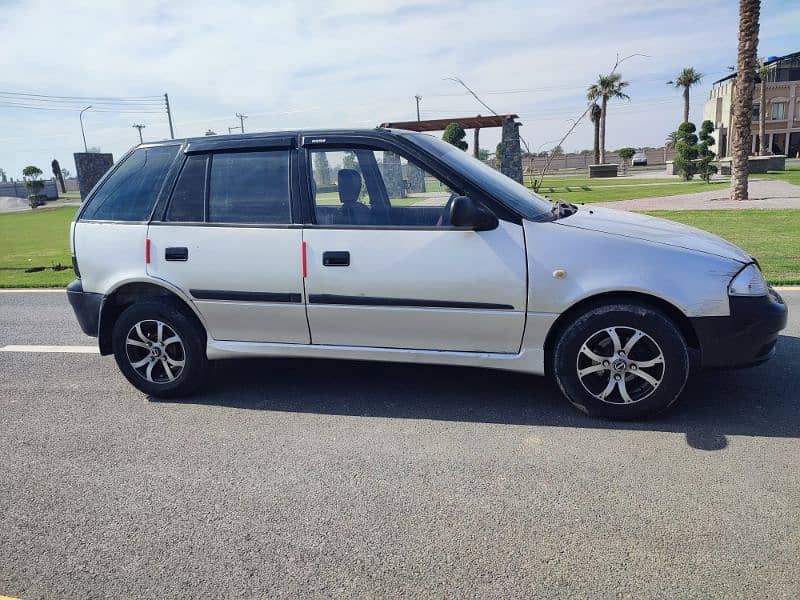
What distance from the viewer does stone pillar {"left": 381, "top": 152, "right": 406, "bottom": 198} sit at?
4.13 meters

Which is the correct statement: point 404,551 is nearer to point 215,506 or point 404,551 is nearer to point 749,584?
point 215,506

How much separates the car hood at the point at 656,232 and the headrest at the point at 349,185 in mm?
1359

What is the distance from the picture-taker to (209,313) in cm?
435

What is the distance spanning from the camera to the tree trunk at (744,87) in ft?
56.0

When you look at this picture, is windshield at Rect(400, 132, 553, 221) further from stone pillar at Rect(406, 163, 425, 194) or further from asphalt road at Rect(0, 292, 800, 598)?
asphalt road at Rect(0, 292, 800, 598)

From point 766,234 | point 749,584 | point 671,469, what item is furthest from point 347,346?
point 766,234

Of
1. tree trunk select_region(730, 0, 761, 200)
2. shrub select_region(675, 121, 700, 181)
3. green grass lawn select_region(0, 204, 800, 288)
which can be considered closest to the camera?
green grass lawn select_region(0, 204, 800, 288)

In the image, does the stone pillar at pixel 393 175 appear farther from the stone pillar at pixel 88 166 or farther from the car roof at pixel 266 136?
the stone pillar at pixel 88 166

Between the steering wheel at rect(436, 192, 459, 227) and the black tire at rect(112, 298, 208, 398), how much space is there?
1.95 m

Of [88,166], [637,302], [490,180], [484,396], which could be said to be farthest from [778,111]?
[484,396]

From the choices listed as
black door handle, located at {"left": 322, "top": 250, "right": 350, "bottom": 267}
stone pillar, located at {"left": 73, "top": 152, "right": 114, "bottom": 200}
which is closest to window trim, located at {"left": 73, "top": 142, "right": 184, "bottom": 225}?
black door handle, located at {"left": 322, "top": 250, "right": 350, "bottom": 267}

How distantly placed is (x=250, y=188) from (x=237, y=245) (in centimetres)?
42

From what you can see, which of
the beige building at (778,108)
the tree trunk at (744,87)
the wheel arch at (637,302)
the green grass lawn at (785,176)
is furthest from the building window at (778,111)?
the wheel arch at (637,302)

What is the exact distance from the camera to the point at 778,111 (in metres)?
61.5
